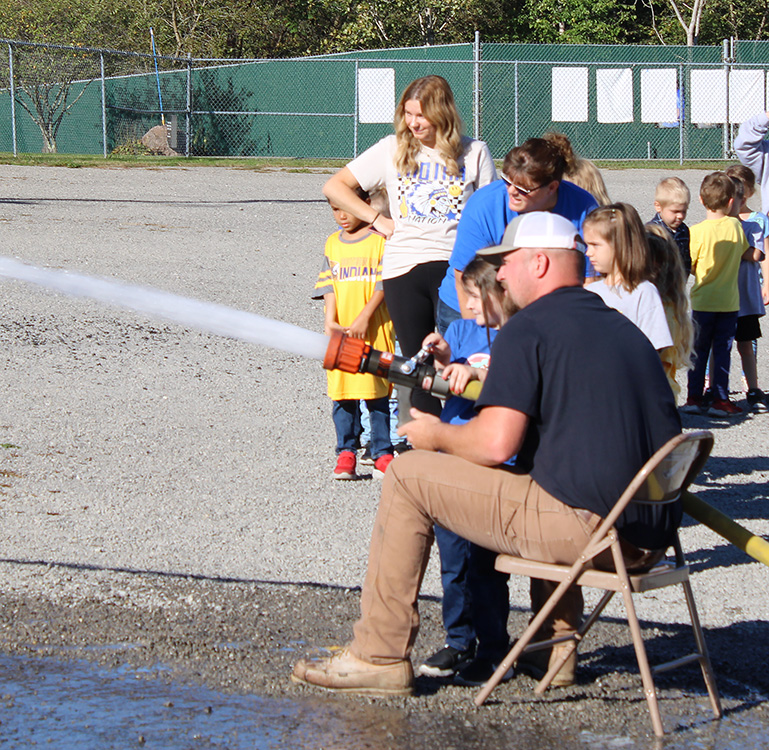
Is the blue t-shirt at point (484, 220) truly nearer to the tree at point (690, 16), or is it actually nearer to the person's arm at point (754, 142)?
the person's arm at point (754, 142)

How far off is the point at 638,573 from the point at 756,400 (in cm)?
551

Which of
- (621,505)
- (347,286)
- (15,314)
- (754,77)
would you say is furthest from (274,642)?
(754,77)

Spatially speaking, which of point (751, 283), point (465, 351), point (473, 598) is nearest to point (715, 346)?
point (751, 283)

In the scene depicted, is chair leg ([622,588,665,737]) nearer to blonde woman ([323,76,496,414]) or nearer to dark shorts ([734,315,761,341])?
blonde woman ([323,76,496,414])

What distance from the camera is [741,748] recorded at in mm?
3469

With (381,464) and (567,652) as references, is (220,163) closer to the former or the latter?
(381,464)

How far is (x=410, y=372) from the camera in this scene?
3.79m

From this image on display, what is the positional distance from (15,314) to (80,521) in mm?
5158

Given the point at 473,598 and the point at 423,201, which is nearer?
the point at 473,598

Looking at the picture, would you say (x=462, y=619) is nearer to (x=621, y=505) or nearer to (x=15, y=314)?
(x=621, y=505)

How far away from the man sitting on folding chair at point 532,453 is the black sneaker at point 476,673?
24cm

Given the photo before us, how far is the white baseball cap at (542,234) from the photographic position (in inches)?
140

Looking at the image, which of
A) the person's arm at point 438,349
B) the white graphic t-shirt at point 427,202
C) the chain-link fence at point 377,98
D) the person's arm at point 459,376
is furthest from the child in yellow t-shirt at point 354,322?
the chain-link fence at point 377,98

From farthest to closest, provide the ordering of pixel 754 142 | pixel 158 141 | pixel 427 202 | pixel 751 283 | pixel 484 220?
pixel 158 141
pixel 751 283
pixel 754 142
pixel 427 202
pixel 484 220
